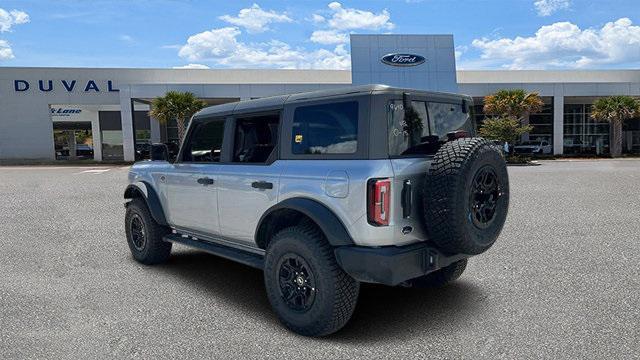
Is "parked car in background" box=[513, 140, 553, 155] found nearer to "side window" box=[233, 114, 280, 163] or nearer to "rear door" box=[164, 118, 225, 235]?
"rear door" box=[164, 118, 225, 235]

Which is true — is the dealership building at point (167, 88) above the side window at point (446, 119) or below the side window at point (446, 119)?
above

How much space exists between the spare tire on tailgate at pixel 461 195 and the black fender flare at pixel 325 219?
0.65 meters

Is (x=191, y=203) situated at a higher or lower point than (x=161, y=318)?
higher

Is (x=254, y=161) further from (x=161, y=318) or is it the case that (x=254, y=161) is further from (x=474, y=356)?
(x=474, y=356)

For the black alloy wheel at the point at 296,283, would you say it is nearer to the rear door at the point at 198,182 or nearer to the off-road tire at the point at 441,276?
the rear door at the point at 198,182

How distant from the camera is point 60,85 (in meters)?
36.5

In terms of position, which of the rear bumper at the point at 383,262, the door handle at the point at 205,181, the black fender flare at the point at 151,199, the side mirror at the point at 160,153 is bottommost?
the rear bumper at the point at 383,262

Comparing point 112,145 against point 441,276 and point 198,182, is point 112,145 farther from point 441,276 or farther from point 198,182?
point 441,276

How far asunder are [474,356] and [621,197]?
1088 centimetres

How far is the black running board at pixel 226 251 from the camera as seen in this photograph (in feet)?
14.0

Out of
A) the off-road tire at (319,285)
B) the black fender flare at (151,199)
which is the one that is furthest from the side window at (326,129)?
the black fender flare at (151,199)

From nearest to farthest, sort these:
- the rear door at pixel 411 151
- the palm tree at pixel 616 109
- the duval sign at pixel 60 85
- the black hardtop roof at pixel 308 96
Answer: the rear door at pixel 411 151, the black hardtop roof at pixel 308 96, the palm tree at pixel 616 109, the duval sign at pixel 60 85

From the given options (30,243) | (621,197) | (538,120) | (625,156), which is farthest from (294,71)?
(30,243)

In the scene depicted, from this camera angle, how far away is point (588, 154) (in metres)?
37.1
